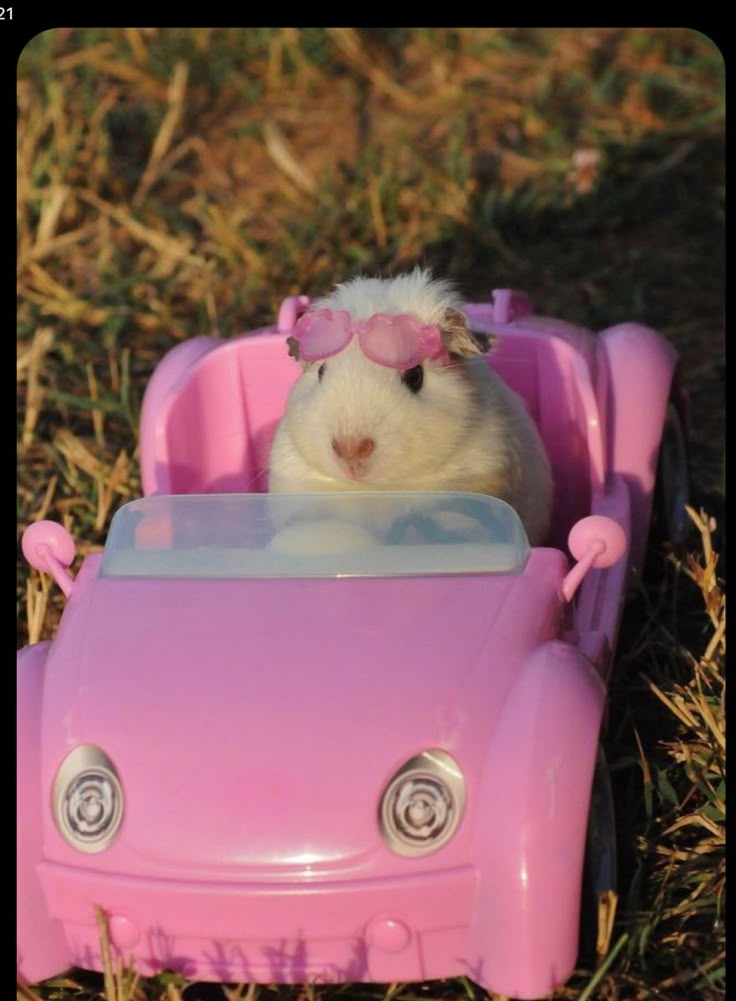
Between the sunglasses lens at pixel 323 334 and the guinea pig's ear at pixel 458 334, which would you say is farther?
the guinea pig's ear at pixel 458 334

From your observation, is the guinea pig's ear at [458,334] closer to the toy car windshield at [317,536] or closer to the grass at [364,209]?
the toy car windshield at [317,536]

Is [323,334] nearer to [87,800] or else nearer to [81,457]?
[87,800]

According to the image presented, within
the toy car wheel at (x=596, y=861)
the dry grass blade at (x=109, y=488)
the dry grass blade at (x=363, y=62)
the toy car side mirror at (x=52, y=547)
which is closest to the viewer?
the toy car wheel at (x=596, y=861)

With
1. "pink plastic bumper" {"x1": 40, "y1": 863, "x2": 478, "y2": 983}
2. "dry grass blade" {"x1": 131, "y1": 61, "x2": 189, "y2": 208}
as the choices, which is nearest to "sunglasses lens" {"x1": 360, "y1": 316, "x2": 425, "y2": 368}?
"pink plastic bumper" {"x1": 40, "y1": 863, "x2": 478, "y2": 983}

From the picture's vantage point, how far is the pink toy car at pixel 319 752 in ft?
8.39

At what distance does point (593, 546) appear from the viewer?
9.77 feet

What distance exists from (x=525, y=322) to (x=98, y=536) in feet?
4.48

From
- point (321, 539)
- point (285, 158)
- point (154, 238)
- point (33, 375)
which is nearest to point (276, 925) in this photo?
point (321, 539)

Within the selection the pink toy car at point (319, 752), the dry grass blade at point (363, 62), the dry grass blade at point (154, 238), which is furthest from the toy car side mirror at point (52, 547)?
the dry grass blade at point (363, 62)

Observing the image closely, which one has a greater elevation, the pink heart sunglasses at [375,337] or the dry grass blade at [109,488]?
the pink heart sunglasses at [375,337]

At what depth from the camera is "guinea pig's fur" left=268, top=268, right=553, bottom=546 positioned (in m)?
3.26

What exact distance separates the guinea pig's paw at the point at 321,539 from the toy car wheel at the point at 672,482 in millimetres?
1467

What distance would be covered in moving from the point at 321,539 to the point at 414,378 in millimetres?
526

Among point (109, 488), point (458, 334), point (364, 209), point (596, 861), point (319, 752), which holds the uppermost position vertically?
point (458, 334)
